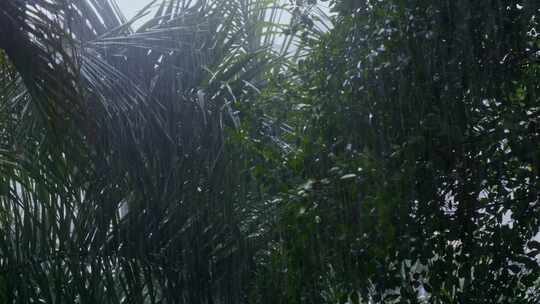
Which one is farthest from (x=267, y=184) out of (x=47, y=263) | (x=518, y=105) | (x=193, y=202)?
(x=47, y=263)

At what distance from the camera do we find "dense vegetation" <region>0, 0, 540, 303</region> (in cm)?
314

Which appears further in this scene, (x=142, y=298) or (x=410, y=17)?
(x=142, y=298)

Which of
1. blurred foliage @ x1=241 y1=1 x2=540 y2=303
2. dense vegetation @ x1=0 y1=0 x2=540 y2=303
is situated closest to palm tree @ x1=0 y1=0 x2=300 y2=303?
dense vegetation @ x1=0 y1=0 x2=540 y2=303

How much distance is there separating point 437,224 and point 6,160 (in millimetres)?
2069

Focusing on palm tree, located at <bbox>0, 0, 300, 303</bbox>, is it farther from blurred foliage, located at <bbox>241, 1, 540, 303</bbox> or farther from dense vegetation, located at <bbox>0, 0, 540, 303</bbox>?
blurred foliage, located at <bbox>241, 1, 540, 303</bbox>

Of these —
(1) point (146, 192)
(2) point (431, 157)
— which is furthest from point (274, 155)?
(1) point (146, 192)

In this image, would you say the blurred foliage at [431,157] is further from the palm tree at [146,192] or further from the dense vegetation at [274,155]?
the palm tree at [146,192]

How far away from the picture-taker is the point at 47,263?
4.85m

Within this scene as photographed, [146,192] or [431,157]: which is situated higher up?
[146,192]

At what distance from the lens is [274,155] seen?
3.83 m

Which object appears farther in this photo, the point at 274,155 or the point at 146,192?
the point at 146,192

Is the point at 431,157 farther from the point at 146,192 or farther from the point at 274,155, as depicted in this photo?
the point at 146,192

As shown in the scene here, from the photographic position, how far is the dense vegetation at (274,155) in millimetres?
3145

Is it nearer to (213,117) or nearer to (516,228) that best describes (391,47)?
(516,228)
